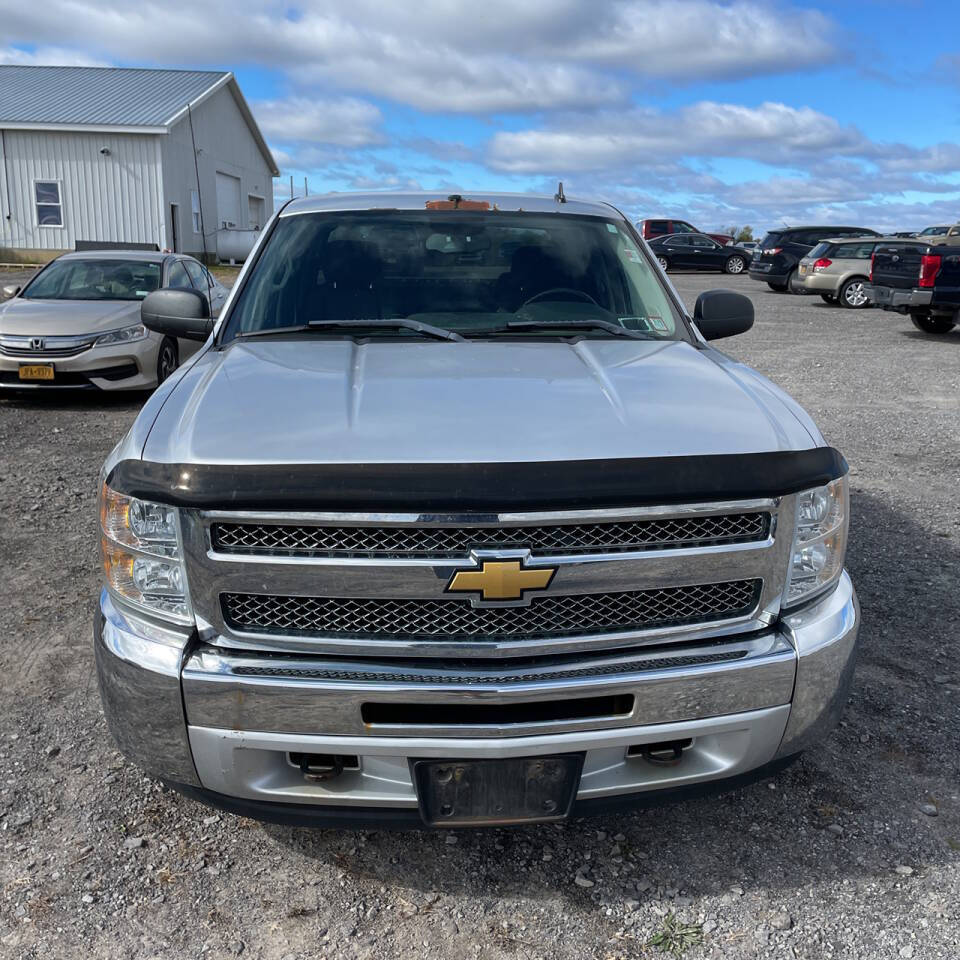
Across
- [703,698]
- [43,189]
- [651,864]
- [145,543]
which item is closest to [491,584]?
[703,698]

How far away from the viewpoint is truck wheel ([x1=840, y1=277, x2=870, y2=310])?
826 inches

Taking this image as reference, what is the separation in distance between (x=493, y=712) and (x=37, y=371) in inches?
314

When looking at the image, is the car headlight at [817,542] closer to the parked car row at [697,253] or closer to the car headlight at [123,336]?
the car headlight at [123,336]

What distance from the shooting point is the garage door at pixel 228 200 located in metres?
34.4

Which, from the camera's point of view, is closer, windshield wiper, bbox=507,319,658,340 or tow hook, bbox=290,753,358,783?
tow hook, bbox=290,753,358,783

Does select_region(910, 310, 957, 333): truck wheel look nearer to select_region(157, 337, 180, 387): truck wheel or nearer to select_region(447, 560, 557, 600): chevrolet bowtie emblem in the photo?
select_region(157, 337, 180, 387): truck wheel

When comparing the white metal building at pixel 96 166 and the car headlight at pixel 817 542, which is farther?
the white metal building at pixel 96 166

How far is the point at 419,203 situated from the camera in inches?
164

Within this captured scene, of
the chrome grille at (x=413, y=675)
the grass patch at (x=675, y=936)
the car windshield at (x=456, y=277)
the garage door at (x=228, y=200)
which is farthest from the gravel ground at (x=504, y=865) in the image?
the garage door at (x=228, y=200)

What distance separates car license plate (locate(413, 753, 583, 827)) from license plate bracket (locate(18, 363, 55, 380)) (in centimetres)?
786

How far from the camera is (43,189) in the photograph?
95.5ft

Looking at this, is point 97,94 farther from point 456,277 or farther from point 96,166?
point 456,277

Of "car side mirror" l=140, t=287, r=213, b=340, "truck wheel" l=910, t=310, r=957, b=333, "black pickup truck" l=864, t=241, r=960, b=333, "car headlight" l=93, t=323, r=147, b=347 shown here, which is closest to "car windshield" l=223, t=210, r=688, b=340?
"car side mirror" l=140, t=287, r=213, b=340

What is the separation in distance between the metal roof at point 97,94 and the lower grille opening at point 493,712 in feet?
97.5
